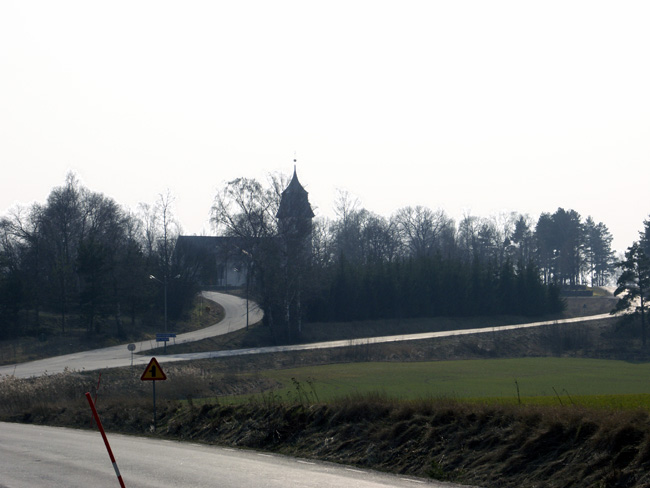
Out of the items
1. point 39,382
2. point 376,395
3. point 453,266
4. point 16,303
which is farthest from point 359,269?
point 376,395

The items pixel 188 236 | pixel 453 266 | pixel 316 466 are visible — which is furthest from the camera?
pixel 188 236

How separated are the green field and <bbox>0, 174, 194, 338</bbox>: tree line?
937 inches

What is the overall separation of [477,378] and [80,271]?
3767 centimetres

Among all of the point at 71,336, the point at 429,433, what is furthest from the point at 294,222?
the point at 429,433

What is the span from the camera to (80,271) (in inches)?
2581

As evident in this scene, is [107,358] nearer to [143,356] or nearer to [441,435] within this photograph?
[143,356]

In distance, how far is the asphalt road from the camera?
11766mm

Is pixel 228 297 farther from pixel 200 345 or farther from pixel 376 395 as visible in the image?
pixel 376 395

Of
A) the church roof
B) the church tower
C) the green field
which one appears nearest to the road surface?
the green field

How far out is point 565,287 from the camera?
131 metres

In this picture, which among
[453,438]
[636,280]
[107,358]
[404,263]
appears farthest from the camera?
[404,263]

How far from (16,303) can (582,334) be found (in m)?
55.0

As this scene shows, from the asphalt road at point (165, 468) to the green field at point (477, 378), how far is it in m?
16.8

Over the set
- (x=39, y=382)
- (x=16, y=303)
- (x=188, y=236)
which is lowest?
(x=39, y=382)
